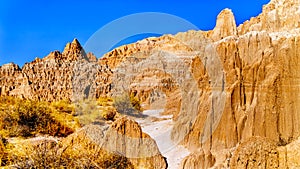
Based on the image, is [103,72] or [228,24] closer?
[103,72]

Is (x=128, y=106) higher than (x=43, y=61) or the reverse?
the reverse

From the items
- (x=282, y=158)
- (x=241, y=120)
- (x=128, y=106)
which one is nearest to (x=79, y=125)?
(x=241, y=120)

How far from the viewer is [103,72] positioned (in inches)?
1572

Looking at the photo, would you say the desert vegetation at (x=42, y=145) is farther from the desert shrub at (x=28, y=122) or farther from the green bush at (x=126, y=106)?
the green bush at (x=126, y=106)

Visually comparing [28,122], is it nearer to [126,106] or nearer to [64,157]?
[64,157]

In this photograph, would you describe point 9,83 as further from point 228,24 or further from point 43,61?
point 228,24

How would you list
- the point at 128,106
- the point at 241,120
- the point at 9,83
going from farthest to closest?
the point at 9,83, the point at 128,106, the point at 241,120

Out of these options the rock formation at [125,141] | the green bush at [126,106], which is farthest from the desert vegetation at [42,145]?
the green bush at [126,106]

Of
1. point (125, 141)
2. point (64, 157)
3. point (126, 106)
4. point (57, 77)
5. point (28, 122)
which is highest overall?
point (57, 77)

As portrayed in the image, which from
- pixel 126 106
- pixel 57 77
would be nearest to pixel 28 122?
pixel 126 106

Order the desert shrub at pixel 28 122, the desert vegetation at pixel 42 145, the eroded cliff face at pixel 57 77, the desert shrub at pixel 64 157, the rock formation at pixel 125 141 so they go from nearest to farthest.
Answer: the desert shrub at pixel 64 157, the desert vegetation at pixel 42 145, the rock formation at pixel 125 141, the desert shrub at pixel 28 122, the eroded cliff face at pixel 57 77

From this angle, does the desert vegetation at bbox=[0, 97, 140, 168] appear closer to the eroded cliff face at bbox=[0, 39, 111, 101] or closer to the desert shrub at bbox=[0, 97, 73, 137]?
the desert shrub at bbox=[0, 97, 73, 137]

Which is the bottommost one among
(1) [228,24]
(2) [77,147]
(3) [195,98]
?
(2) [77,147]

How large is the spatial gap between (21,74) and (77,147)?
140 feet
